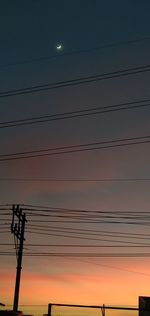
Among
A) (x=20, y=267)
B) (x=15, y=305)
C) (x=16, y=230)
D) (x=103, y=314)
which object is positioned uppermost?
(x=16, y=230)

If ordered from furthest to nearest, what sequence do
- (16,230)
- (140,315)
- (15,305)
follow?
(16,230), (15,305), (140,315)

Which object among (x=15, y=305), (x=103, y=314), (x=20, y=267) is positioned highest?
(x=20, y=267)

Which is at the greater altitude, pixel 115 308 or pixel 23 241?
pixel 23 241

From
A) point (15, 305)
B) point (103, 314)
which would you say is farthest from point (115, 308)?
point (15, 305)

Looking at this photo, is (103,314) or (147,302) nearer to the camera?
(103,314)

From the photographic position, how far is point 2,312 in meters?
26.0

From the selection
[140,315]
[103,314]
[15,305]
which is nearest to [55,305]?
[103,314]

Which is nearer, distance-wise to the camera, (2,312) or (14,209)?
(2,312)

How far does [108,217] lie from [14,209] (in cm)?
830

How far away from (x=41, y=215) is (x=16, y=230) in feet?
8.66

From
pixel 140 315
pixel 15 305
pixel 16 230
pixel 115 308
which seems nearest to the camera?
pixel 115 308

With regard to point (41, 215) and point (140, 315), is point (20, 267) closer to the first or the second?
point (41, 215)

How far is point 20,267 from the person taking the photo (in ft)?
133

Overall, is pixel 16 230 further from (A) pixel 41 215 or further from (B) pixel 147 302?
(B) pixel 147 302
